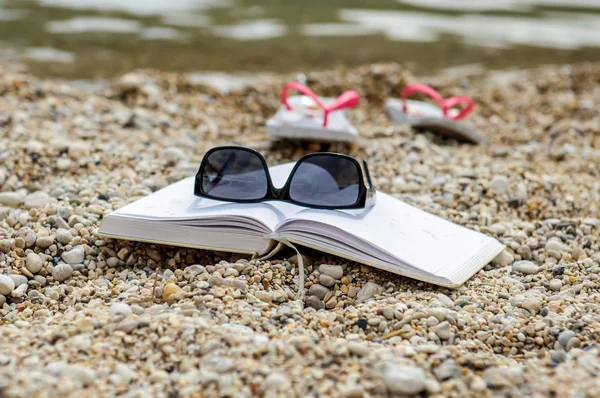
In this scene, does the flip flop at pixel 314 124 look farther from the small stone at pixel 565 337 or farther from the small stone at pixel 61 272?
the small stone at pixel 565 337

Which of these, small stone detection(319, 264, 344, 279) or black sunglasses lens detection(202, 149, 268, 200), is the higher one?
black sunglasses lens detection(202, 149, 268, 200)

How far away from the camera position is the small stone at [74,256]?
2.74 metres

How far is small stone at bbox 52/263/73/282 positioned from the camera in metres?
2.66

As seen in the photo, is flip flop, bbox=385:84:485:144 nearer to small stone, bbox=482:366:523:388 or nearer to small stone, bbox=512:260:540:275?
small stone, bbox=512:260:540:275

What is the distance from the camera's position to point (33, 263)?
2.67 meters

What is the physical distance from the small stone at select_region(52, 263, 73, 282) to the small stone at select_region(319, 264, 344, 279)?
105 centimetres

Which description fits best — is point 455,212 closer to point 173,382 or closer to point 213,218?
point 213,218

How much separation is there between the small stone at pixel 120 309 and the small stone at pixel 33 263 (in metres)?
0.65

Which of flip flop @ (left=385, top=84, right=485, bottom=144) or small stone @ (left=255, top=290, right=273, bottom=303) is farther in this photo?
flip flop @ (left=385, top=84, right=485, bottom=144)

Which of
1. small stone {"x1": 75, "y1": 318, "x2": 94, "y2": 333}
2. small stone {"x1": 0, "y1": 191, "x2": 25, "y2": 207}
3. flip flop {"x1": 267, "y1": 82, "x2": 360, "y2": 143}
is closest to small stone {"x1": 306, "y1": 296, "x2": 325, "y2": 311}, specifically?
small stone {"x1": 75, "y1": 318, "x2": 94, "y2": 333}

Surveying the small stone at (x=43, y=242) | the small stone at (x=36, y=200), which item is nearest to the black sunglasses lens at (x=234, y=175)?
the small stone at (x=43, y=242)

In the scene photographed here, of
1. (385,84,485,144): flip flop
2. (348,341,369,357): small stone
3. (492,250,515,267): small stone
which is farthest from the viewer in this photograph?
(385,84,485,144): flip flop

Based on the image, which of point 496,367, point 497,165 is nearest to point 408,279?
point 496,367

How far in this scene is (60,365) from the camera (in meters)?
1.82
